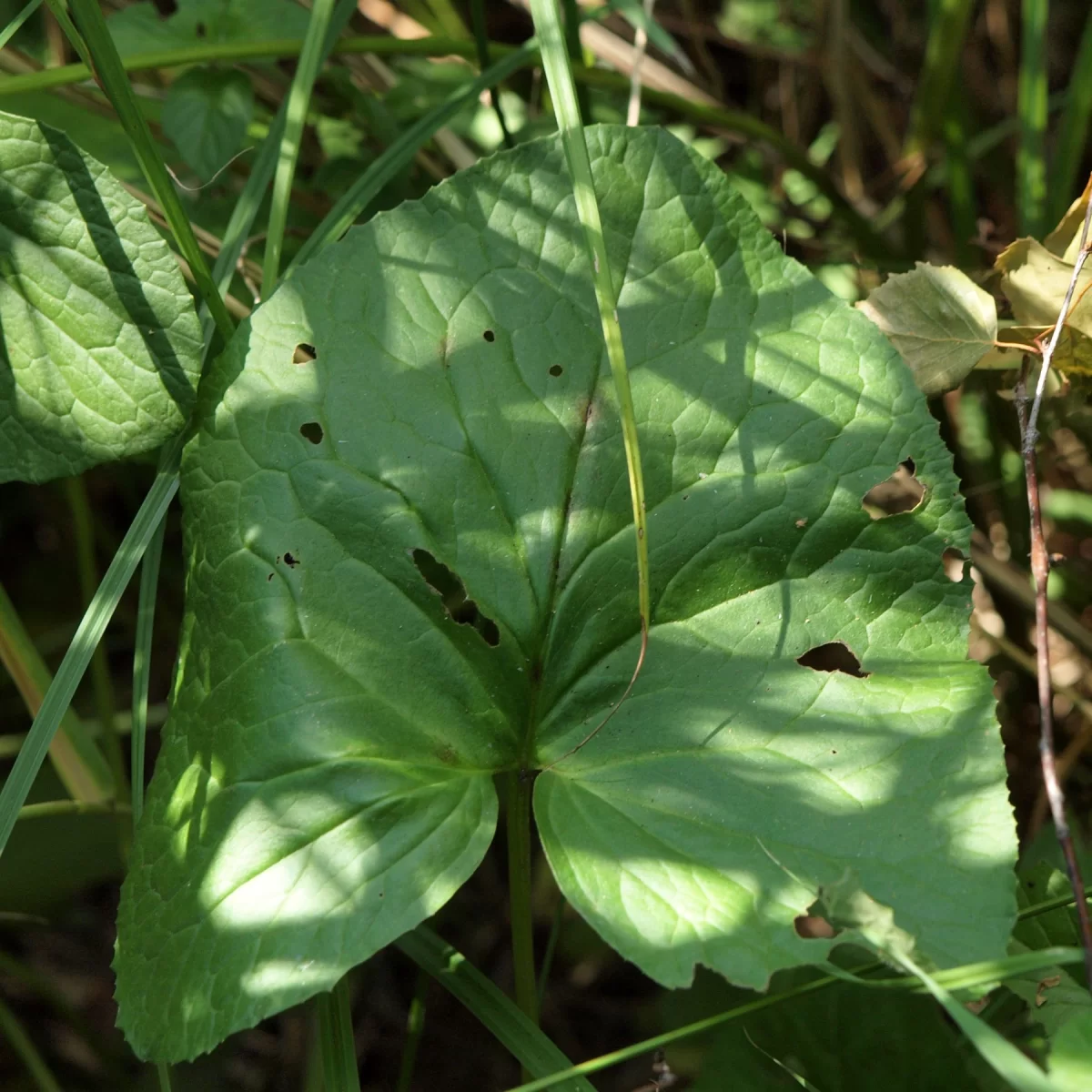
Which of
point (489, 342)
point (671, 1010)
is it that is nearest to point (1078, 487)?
point (671, 1010)

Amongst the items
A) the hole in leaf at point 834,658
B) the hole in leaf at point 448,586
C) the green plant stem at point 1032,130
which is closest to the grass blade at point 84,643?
the hole in leaf at point 448,586

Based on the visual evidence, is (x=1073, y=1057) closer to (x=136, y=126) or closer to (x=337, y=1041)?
(x=337, y=1041)

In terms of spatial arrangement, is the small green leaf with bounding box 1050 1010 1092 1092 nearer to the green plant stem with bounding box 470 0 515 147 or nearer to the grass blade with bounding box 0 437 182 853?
the grass blade with bounding box 0 437 182 853

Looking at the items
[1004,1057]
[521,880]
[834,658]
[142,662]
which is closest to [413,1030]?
[521,880]

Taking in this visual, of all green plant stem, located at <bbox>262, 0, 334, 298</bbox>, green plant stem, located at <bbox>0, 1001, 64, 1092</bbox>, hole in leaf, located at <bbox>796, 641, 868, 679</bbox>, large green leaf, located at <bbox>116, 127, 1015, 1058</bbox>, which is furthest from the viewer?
hole in leaf, located at <bbox>796, 641, 868, 679</bbox>

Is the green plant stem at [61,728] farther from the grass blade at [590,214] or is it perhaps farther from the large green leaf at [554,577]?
the grass blade at [590,214]

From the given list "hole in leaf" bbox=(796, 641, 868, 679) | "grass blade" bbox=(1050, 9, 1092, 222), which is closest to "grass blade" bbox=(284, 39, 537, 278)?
"grass blade" bbox=(1050, 9, 1092, 222)
